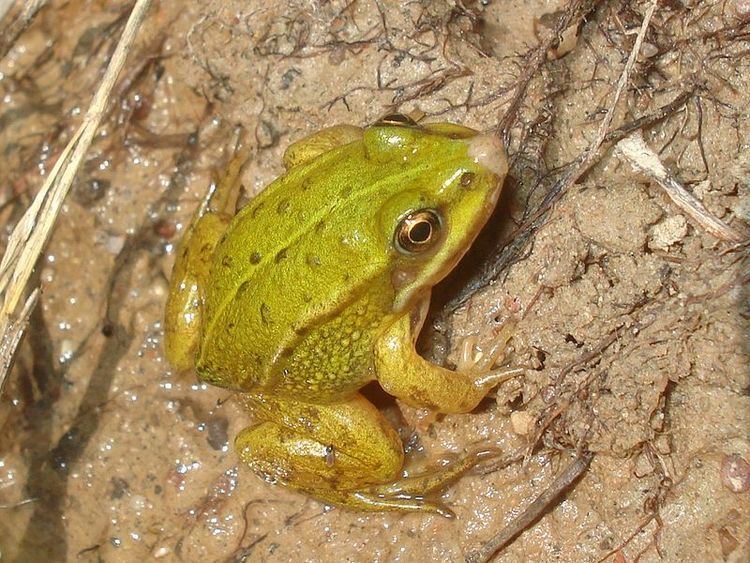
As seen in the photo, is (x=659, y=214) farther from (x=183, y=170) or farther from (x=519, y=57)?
(x=183, y=170)

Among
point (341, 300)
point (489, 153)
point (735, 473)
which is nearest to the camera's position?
point (489, 153)

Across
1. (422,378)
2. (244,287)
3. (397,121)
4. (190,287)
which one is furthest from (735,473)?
(190,287)

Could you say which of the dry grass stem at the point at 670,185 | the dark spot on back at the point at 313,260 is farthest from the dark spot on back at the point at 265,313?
the dry grass stem at the point at 670,185

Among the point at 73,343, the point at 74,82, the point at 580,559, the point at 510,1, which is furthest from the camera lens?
the point at 74,82

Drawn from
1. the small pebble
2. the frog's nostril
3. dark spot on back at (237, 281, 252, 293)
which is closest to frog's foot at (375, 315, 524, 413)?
dark spot on back at (237, 281, 252, 293)

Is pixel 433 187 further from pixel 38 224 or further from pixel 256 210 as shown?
pixel 38 224

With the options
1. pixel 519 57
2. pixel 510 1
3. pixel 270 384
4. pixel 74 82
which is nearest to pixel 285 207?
pixel 270 384
